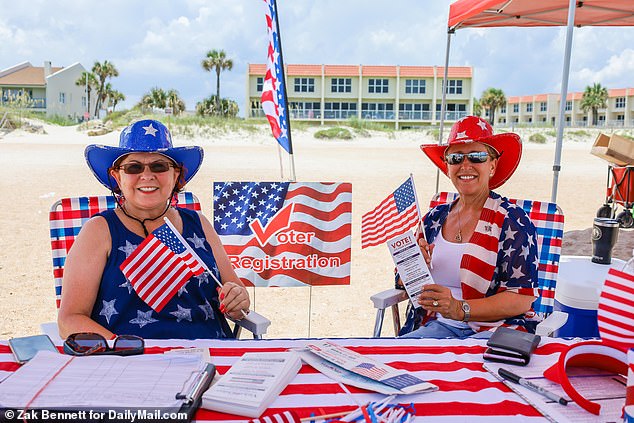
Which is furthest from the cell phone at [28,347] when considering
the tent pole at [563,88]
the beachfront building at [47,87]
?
the beachfront building at [47,87]

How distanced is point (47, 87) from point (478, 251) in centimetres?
6013

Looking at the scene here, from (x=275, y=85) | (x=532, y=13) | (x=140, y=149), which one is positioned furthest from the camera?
(x=532, y=13)

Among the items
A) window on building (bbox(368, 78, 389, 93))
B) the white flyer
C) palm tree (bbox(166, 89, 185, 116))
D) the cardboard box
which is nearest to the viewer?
the white flyer

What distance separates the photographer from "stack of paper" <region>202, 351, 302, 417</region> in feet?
4.28

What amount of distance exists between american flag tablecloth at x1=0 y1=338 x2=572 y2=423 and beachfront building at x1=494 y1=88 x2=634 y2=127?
243ft

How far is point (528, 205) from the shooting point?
3.41m

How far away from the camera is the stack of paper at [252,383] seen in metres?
1.31

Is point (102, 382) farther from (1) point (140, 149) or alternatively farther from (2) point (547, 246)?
(2) point (547, 246)

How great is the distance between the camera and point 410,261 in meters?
2.25

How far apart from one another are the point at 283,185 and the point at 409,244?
1.93 meters

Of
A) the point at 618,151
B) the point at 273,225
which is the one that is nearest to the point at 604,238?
the point at 273,225

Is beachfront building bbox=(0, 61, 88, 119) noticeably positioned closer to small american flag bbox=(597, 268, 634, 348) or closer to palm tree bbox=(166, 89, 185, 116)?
palm tree bbox=(166, 89, 185, 116)

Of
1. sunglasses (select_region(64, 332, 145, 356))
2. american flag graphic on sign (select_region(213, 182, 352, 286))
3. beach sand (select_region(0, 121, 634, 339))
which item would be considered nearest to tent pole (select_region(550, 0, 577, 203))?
american flag graphic on sign (select_region(213, 182, 352, 286))

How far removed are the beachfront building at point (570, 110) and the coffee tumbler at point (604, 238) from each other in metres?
72.1
